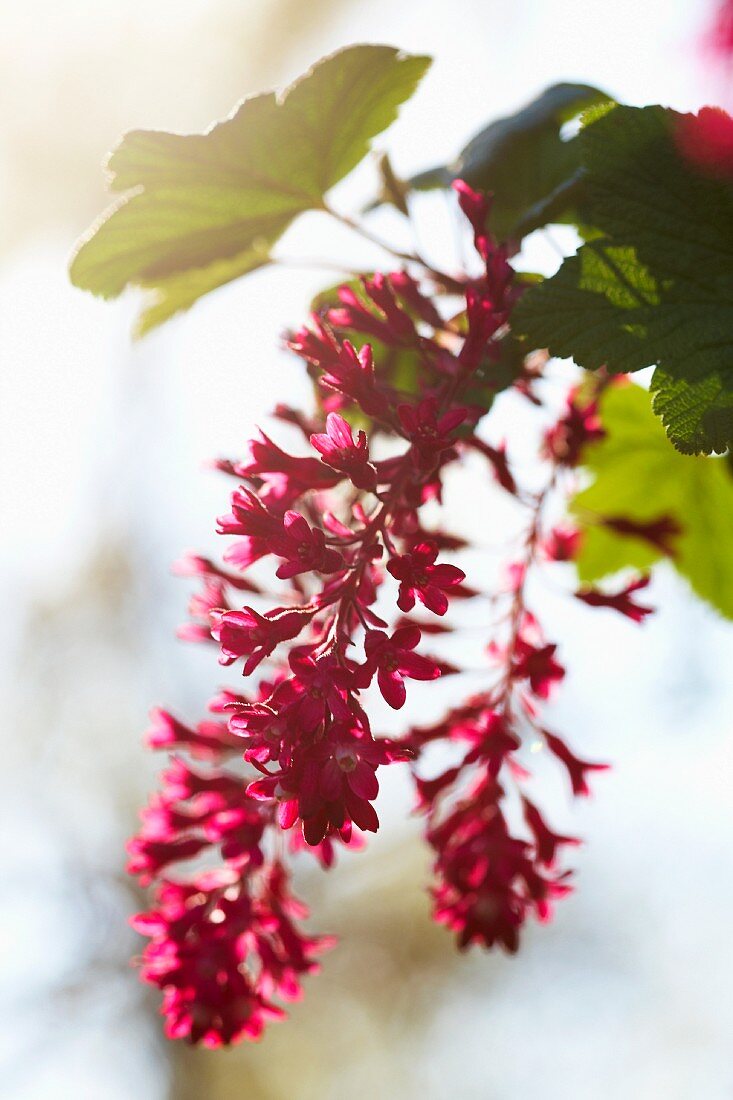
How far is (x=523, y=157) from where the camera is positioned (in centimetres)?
179

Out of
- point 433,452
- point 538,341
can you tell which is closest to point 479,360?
point 538,341

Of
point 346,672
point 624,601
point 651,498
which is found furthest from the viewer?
point 651,498

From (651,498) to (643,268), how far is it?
1.35m

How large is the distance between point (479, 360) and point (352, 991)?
10644 mm

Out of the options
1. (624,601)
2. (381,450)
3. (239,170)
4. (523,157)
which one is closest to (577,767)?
(624,601)

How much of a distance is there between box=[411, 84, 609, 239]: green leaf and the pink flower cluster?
175 mm

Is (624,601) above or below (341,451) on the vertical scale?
below

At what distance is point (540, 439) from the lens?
2.07 meters

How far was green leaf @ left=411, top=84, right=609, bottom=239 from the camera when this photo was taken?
1750 mm

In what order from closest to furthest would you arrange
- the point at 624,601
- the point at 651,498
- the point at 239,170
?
the point at 239,170 < the point at 624,601 < the point at 651,498

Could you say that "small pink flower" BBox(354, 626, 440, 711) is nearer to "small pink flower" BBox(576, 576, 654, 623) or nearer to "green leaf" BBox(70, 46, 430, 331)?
"small pink flower" BBox(576, 576, 654, 623)

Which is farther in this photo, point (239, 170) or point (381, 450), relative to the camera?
point (381, 450)

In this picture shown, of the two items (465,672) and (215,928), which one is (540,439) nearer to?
(465,672)

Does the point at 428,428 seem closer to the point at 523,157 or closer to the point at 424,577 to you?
the point at 424,577
